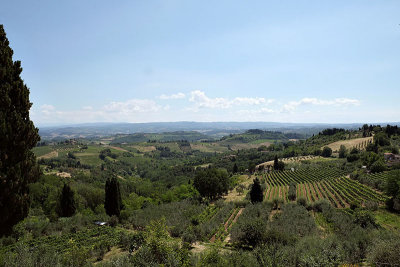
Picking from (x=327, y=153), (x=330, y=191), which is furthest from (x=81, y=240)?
(x=327, y=153)

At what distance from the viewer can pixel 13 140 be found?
9.58 m

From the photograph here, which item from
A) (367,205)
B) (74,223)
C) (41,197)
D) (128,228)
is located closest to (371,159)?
(367,205)

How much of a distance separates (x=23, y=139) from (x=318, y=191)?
54.1 metres

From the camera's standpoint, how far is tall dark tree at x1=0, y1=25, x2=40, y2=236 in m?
9.33

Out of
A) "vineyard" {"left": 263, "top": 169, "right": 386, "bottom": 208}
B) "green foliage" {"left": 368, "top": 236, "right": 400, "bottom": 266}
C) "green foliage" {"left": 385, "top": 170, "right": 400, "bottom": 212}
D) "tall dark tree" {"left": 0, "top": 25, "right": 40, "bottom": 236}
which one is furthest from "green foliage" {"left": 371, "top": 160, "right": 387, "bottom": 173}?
"tall dark tree" {"left": 0, "top": 25, "right": 40, "bottom": 236}

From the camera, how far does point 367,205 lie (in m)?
34.2

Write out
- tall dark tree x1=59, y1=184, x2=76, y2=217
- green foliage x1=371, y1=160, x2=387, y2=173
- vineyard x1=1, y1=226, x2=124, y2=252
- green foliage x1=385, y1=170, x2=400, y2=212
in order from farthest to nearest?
green foliage x1=371, y1=160, x2=387, y2=173, tall dark tree x1=59, y1=184, x2=76, y2=217, green foliage x1=385, y1=170, x2=400, y2=212, vineyard x1=1, y1=226, x2=124, y2=252

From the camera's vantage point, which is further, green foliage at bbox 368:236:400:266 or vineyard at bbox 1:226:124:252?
vineyard at bbox 1:226:124:252

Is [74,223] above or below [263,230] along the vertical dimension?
below

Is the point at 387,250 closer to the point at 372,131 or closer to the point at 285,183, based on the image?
the point at 285,183

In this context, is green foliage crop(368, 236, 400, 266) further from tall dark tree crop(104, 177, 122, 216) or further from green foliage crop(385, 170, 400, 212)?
tall dark tree crop(104, 177, 122, 216)

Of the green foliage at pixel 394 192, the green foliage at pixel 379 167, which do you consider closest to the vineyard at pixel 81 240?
the green foliage at pixel 394 192

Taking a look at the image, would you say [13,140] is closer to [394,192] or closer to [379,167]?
[394,192]

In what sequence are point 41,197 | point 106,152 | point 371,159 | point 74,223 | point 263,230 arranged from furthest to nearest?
point 106,152 < point 371,159 < point 41,197 < point 74,223 < point 263,230
